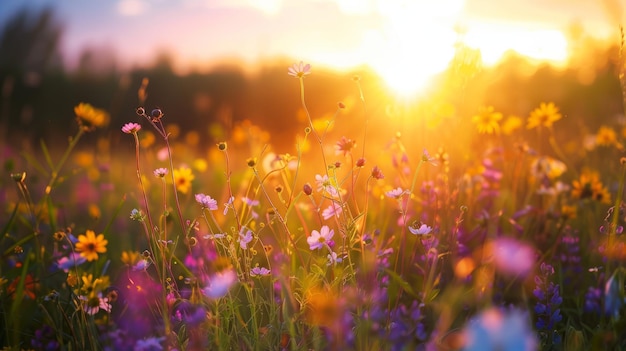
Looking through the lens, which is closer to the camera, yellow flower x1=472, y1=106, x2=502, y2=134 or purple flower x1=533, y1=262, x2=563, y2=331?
purple flower x1=533, y1=262, x2=563, y2=331

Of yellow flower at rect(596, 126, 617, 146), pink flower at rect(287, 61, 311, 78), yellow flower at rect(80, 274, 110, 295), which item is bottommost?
yellow flower at rect(596, 126, 617, 146)

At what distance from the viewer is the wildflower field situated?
1384 mm

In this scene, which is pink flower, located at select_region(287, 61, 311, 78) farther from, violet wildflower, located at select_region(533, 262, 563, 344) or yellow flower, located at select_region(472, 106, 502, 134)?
yellow flower, located at select_region(472, 106, 502, 134)

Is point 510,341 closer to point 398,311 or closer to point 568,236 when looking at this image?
point 398,311

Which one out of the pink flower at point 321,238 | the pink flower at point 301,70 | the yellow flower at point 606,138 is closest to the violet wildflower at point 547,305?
the pink flower at point 321,238

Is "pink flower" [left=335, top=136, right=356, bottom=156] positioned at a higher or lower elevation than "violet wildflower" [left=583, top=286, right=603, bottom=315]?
higher

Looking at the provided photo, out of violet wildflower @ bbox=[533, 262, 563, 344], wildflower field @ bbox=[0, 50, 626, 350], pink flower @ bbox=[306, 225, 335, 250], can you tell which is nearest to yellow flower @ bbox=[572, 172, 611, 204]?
wildflower field @ bbox=[0, 50, 626, 350]

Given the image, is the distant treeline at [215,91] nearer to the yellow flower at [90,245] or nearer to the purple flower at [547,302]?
the yellow flower at [90,245]

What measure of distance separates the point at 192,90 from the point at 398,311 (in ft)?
27.9

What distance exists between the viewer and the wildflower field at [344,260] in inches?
54.5

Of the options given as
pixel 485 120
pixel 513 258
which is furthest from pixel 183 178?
pixel 485 120

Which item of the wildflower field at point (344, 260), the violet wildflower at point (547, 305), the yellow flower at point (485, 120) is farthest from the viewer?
the yellow flower at point (485, 120)

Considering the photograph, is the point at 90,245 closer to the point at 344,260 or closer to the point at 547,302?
the point at 344,260

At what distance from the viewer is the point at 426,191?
7.79ft
